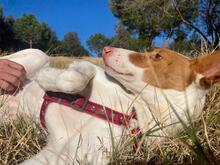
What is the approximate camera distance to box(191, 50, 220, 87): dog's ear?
3.05 meters

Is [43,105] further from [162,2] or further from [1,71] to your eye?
[162,2]

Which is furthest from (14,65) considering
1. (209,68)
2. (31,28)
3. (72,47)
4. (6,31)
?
(31,28)

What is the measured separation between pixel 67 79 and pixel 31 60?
974 mm

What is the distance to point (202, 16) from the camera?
24.4 m

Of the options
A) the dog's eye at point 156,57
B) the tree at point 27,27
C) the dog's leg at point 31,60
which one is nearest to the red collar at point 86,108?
the dog's eye at point 156,57

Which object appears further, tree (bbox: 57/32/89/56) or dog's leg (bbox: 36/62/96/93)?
tree (bbox: 57/32/89/56)

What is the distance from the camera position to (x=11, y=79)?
3600 millimetres

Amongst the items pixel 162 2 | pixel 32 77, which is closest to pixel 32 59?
pixel 32 77

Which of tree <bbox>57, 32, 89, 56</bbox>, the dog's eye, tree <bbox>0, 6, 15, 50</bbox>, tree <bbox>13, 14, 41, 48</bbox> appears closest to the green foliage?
tree <bbox>13, 14, 41, 48</bbox>

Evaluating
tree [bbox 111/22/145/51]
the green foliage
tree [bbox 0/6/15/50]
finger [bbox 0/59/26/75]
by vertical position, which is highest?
the green foliage

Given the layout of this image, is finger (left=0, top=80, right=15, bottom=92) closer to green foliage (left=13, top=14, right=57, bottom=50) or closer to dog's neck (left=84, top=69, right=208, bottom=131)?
dog's neck (left=84, top=69, right=208, bottom=131)

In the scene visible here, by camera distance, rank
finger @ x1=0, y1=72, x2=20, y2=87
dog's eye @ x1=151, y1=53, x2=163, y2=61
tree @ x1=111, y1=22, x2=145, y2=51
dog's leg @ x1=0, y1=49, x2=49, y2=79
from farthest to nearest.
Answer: tree @ x1=111, y1=22, x2=145, y2=51 → dog's leg @ x1=0, y1=49, x2=49, y2=79 → finger @ x1=0, y1=72, x2=20, y2=87 → dog's eye @ x1=151, y1=53, x2=163, y2=61

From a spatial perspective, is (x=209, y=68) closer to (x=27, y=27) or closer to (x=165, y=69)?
(x=165, y=69)

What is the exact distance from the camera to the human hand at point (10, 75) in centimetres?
359
